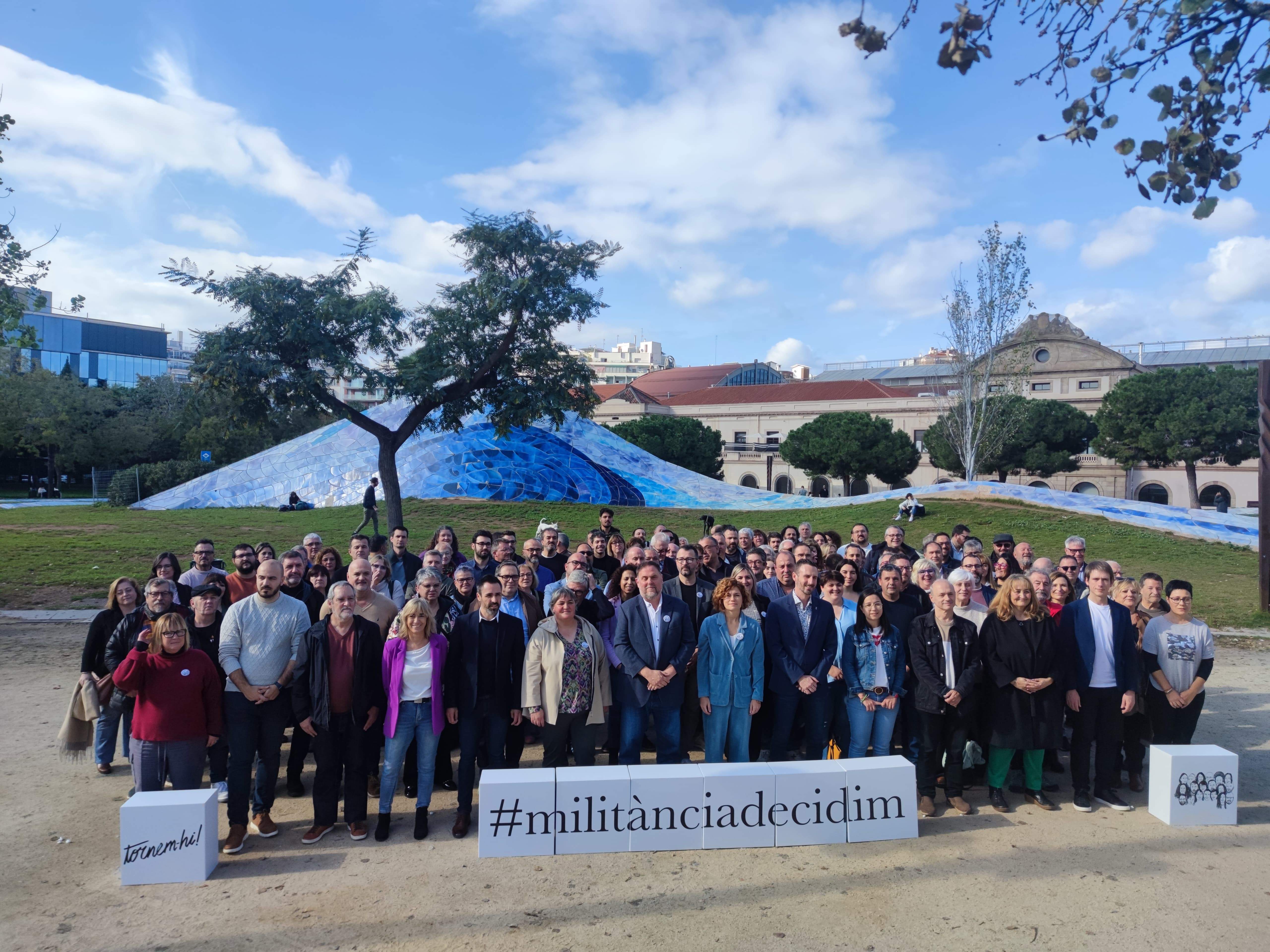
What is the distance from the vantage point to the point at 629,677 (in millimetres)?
5738

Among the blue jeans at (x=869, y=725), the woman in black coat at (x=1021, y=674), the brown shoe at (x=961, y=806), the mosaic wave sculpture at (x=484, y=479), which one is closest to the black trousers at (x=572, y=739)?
the blue jeans at (x=869, y=725)

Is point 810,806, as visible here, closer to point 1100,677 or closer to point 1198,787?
point 1100,677

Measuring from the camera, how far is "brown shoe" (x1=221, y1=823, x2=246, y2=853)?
195 inches

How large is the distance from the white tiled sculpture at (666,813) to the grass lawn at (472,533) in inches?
437

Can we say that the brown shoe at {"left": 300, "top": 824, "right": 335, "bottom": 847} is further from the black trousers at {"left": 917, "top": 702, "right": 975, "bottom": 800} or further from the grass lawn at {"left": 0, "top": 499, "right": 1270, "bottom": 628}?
the grass lawn at {"left": 0, "top": 499, "right": 1270, "bottom": 628}

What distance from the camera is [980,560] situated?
7.39 meters

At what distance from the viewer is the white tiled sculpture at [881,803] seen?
16.9 feet

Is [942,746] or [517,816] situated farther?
[942,746]

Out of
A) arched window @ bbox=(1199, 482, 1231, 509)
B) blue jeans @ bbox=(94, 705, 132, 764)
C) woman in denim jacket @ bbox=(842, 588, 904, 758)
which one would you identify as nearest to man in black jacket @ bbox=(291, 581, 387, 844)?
blue jeans @ bbox=(94, 705, 132, 764)

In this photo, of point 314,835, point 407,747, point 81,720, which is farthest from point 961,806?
point 81,720

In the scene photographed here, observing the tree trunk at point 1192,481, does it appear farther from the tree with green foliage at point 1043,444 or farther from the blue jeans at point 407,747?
the blue jeans at point 407,747

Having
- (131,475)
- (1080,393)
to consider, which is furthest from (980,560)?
(1080,393)

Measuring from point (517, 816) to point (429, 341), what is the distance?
1198 centimetres

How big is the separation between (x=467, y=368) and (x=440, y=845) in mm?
11937
